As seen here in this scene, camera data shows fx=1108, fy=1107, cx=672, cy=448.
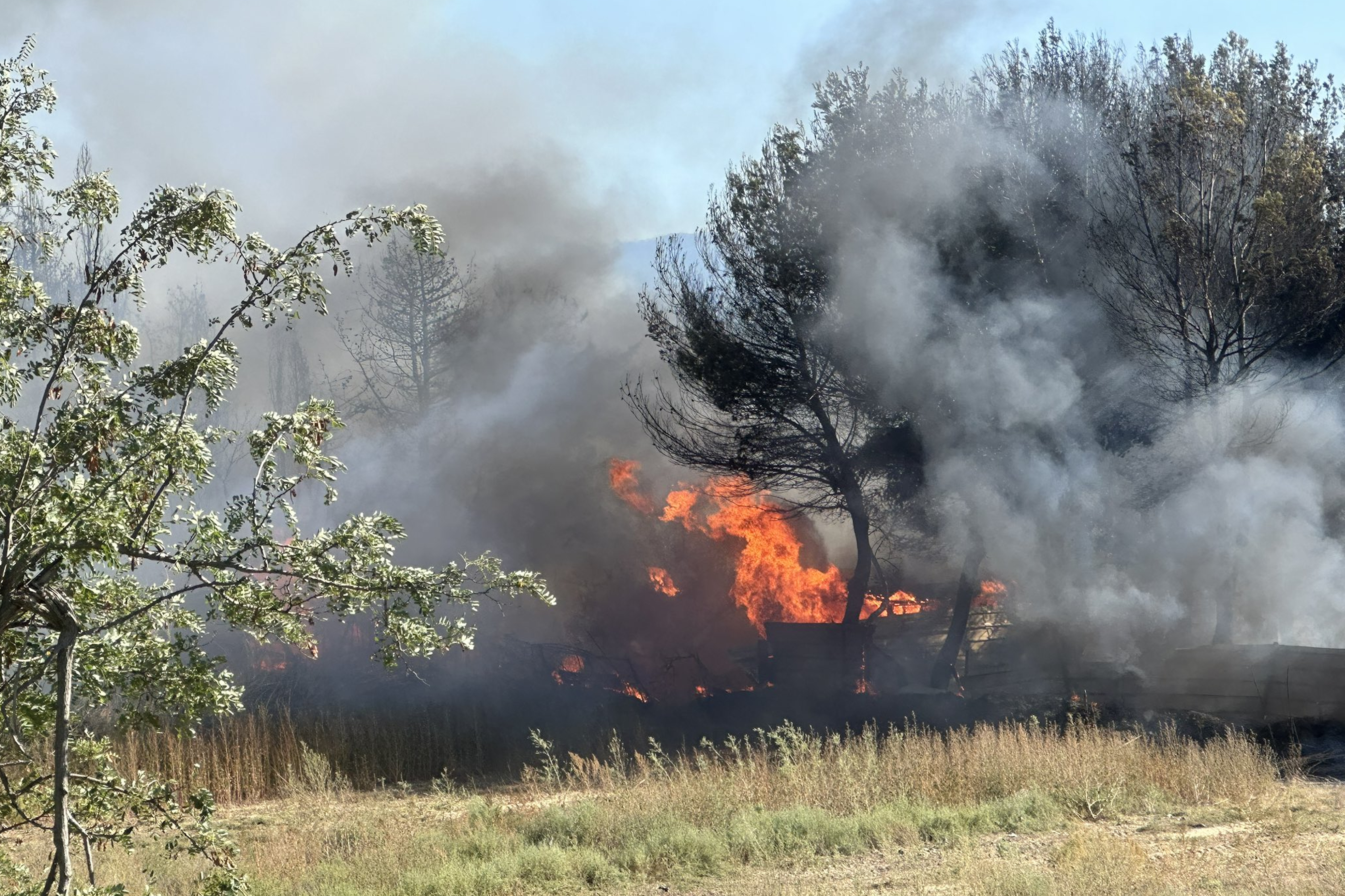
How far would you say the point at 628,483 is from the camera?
2588cm

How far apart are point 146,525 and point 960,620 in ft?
Answer: 53.3

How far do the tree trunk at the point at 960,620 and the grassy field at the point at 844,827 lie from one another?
17.7ft

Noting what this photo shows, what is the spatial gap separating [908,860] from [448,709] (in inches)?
365

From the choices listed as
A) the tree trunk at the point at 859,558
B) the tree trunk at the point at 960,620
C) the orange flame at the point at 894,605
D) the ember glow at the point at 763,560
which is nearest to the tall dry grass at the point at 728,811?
the tree trunk at the point at 960,620

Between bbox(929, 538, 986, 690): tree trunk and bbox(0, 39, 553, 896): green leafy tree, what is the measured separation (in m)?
14.7

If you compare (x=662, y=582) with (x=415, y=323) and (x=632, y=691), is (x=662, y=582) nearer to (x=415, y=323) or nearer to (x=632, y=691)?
(x=632, y=691)

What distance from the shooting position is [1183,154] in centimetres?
1570

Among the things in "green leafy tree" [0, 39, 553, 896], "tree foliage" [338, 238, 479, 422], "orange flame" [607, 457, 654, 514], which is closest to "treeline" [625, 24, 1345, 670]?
"orange flame" [607, 457, 654, 514]

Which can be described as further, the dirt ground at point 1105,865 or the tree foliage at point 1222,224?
the tree foliage at point 1222,224

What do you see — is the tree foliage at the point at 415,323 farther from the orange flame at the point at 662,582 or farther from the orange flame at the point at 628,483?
the orange flame at the point at 662,582

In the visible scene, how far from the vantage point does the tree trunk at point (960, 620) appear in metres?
18.4

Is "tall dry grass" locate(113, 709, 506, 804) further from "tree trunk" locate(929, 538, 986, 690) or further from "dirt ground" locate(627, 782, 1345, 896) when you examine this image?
"tree trunk" locate(929, 538, 986, 690)

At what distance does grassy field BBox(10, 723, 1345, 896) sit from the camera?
25.9ft

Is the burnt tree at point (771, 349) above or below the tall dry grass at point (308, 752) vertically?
above
